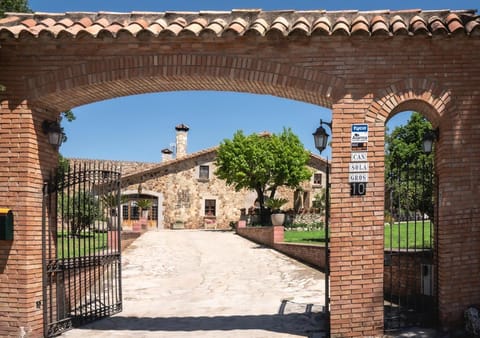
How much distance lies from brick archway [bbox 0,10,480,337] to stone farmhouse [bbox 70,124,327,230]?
2597 centimetres

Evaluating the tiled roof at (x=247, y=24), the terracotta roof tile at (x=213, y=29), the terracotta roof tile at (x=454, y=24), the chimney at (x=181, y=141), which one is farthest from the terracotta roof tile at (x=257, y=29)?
the chimney at (x=181, y=141)

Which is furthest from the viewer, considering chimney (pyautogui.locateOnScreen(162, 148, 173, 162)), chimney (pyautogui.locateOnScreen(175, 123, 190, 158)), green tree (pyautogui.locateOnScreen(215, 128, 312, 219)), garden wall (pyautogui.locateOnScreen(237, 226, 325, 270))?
chimney (pyautogui.locateOnScreen(162, 148, 173, 162))

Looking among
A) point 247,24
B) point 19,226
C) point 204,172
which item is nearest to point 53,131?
point 19,226

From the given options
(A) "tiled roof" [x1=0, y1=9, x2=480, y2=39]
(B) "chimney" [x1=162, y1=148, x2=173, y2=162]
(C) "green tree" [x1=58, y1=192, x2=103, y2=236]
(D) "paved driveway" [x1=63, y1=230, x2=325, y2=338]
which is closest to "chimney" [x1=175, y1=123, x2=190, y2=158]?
(B) "chimney" [x1=162, y1=148, x2=173, y2=162]

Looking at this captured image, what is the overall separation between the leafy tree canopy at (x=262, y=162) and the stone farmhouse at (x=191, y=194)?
5020mm

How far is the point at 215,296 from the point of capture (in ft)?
33.2

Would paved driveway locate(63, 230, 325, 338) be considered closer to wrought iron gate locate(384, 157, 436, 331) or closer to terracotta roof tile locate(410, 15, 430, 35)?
wrought iron gate locate(384, 157, 436, 331)

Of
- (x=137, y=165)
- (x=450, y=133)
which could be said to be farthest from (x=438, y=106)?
(x=137, y=165)

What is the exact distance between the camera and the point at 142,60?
20.9 feet

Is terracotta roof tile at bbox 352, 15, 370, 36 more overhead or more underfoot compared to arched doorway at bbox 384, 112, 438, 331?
more overhead

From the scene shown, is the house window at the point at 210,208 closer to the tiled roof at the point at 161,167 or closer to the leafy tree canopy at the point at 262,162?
the tiled roof at the point at 161,167

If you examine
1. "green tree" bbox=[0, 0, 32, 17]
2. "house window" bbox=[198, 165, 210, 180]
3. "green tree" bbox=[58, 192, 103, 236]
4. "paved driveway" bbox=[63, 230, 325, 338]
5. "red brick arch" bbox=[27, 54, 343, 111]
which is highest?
"green tree" bbox=[0, 0, 32, 17]

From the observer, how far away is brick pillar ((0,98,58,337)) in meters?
6.27

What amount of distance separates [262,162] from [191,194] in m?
8.28
